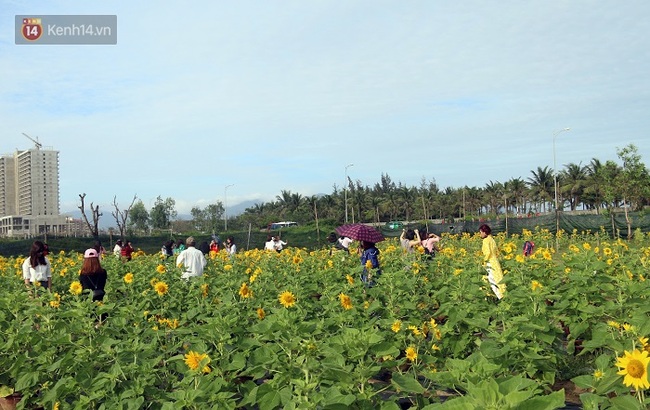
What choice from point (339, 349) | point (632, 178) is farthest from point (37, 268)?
point (632, 178)

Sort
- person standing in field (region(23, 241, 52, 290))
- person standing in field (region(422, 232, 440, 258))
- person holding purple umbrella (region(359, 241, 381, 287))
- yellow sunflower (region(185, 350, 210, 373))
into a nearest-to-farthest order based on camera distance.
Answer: yellow sunflower (region(185, 350, 210, 373)) → person holding purple umbrella (region(359, 241, 381, 287)) → person standing in field (region(23, 241, 52, 290)) → person standing in field (region(422, 232, 440, 258))

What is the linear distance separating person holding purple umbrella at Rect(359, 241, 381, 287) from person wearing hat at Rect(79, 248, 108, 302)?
355 centimetres

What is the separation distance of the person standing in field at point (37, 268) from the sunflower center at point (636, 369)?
7.65 meters

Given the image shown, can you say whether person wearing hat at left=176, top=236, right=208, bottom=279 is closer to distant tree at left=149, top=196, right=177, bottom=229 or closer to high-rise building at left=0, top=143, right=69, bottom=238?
distant tree at left=149, top=196, right=177, bottom=229

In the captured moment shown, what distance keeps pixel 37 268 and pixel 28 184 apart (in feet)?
520

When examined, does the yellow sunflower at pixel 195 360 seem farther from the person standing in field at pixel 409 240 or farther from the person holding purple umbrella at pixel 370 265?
the person standing in field at pixel 409 240

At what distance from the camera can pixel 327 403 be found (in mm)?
2486

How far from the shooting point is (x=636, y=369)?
2326 millimetres

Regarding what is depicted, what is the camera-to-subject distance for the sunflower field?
2711mm

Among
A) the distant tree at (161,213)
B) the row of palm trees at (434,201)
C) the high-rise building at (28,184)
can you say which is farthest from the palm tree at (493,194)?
the high-rise building at (28,184)

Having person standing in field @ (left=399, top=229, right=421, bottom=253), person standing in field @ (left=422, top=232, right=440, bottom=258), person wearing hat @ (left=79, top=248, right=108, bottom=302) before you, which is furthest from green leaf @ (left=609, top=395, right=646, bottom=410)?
person standing in field @ (left=422, top=232, right=440, bottom=258)

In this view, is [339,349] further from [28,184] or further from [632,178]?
[28,184]

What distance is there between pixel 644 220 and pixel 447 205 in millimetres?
41898

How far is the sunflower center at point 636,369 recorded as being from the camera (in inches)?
91.4
